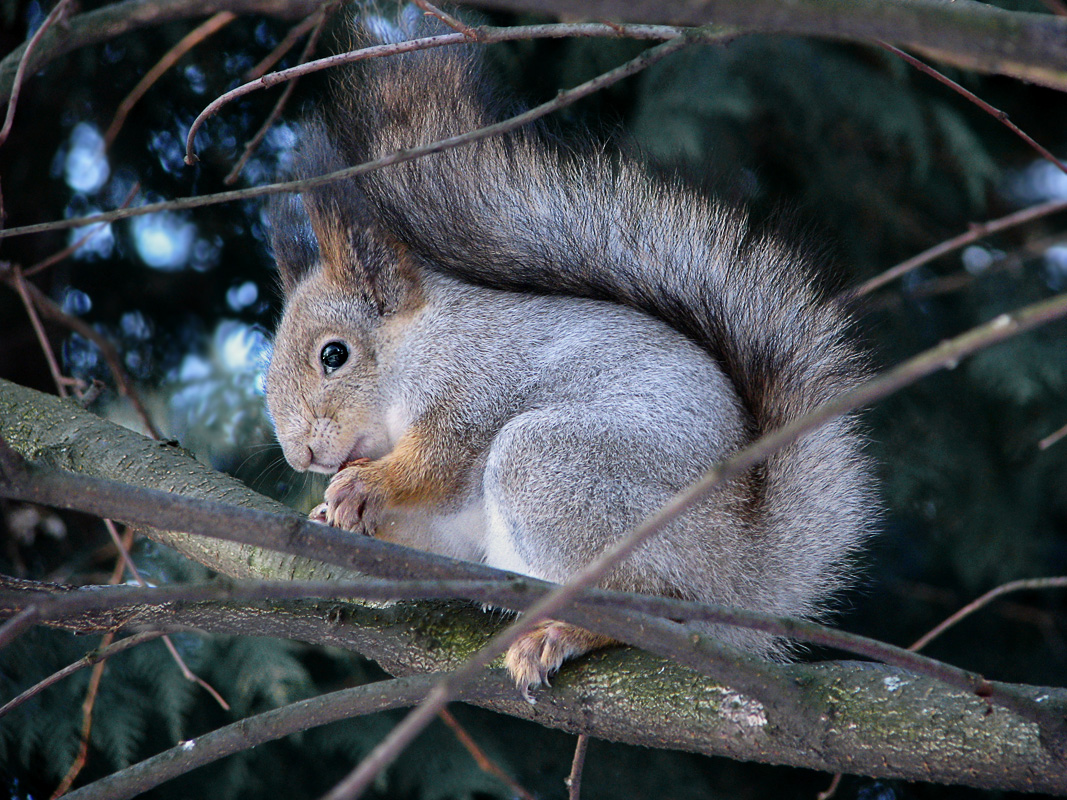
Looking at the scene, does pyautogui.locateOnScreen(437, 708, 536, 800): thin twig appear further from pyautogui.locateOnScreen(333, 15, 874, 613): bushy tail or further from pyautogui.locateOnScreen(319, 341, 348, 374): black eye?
pyautogui.locateOnScreen(319, 341, 348, 374): black eye

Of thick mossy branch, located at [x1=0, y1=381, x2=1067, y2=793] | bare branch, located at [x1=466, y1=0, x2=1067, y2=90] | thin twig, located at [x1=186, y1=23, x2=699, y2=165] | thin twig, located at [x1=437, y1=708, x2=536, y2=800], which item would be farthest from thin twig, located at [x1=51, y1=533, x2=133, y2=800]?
bare branch, located at [x1=466, y1=0, x2=1067, y2=90]

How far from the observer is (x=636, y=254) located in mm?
1558

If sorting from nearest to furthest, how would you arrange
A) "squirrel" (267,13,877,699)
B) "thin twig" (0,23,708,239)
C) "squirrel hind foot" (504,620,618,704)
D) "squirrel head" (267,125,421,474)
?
"thin twig" (0,23,708,239) → "squirrel hind foot" (504,620,618,704) → "squirrel" (267,13,877,699) → "squirrel head" (267,125,421,474)

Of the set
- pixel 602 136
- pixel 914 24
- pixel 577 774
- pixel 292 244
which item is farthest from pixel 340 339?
pixel 914 24

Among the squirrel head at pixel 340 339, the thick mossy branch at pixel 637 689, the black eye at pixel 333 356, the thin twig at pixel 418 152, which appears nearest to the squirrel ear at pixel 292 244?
the squirrel head at pixel 340 339

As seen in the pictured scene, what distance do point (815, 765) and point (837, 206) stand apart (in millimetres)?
1804

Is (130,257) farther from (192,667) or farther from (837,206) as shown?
(837,206)

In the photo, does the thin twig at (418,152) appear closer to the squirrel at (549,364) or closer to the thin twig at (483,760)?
the squirrel at (549,364)

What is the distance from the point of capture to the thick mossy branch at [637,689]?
0.99 m

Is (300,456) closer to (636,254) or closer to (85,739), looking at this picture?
(85,739)

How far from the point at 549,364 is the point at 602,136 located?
23.4 inches

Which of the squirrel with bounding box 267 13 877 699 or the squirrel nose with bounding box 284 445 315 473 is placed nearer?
the squirrel with bounding box 267 13 877 699

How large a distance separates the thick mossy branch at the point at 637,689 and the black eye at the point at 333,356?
0.31 metres

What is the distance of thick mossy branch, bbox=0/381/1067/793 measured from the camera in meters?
0.99
